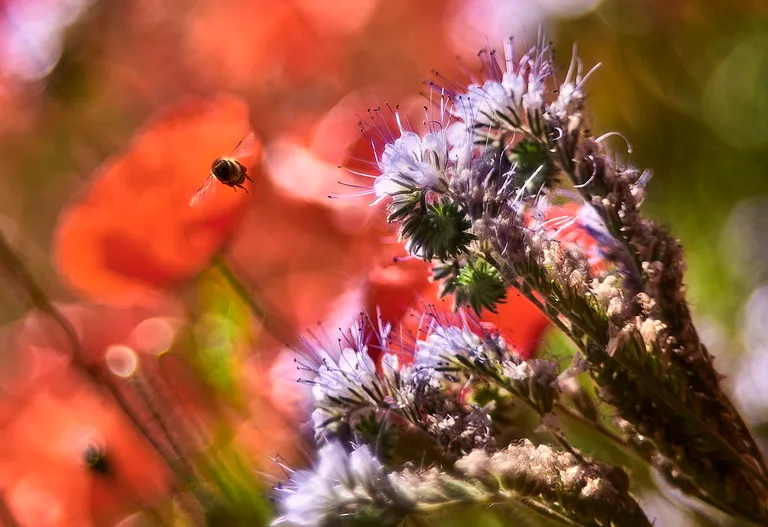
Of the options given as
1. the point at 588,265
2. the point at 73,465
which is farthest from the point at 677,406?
the point at 73,465

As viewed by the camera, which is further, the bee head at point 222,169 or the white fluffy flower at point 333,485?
the bee head at point 222,169

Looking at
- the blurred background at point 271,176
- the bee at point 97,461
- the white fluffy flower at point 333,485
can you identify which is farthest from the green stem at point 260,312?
the white fluffy flower at point 333,485

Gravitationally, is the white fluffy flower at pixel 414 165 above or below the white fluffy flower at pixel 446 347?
above

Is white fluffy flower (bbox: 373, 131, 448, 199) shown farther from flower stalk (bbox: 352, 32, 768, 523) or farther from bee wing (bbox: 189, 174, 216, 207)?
bee wing (bbox: 189, 174, 216, 207)

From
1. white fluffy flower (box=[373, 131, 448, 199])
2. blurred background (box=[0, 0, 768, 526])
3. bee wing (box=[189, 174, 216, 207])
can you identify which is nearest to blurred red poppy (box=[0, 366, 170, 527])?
blurred background (box=[0, 0, 768, 526])

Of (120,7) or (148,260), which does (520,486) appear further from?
(120,7)

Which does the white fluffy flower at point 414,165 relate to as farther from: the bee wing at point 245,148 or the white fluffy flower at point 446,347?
the bee wing at point 245,148

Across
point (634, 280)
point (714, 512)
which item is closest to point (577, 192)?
point (634, 280)
